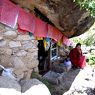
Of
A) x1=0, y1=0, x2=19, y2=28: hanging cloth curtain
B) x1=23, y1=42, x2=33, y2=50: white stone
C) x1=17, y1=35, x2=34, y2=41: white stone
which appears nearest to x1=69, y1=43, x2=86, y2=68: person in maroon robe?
x1=23, y1=42, x2=33, y2=50: white stone

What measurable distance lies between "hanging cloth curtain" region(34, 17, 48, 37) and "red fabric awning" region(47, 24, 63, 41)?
38cm

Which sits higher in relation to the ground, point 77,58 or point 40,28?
point 40,28

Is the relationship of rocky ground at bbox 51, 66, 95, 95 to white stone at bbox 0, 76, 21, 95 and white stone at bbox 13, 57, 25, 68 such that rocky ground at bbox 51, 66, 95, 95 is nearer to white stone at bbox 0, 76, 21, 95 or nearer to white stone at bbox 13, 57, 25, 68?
white stone at bbox 13, 57, 25, 68

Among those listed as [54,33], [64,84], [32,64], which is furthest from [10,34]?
[54,33]

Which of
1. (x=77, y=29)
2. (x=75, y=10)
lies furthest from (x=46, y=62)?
(x=75, y=10)

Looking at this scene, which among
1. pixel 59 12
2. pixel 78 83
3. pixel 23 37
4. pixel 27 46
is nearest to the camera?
pixel 23 37

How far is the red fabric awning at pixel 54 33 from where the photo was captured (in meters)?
9.58

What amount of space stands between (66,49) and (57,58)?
1.26 m

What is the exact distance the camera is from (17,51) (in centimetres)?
761

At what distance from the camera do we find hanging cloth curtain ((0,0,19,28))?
23.2ft

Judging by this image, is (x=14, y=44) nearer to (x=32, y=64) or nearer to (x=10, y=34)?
(x=10, y=34)

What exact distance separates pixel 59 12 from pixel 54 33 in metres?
1.54

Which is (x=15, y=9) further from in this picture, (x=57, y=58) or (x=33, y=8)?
(x=57, y=58)

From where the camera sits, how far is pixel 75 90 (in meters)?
8.75
